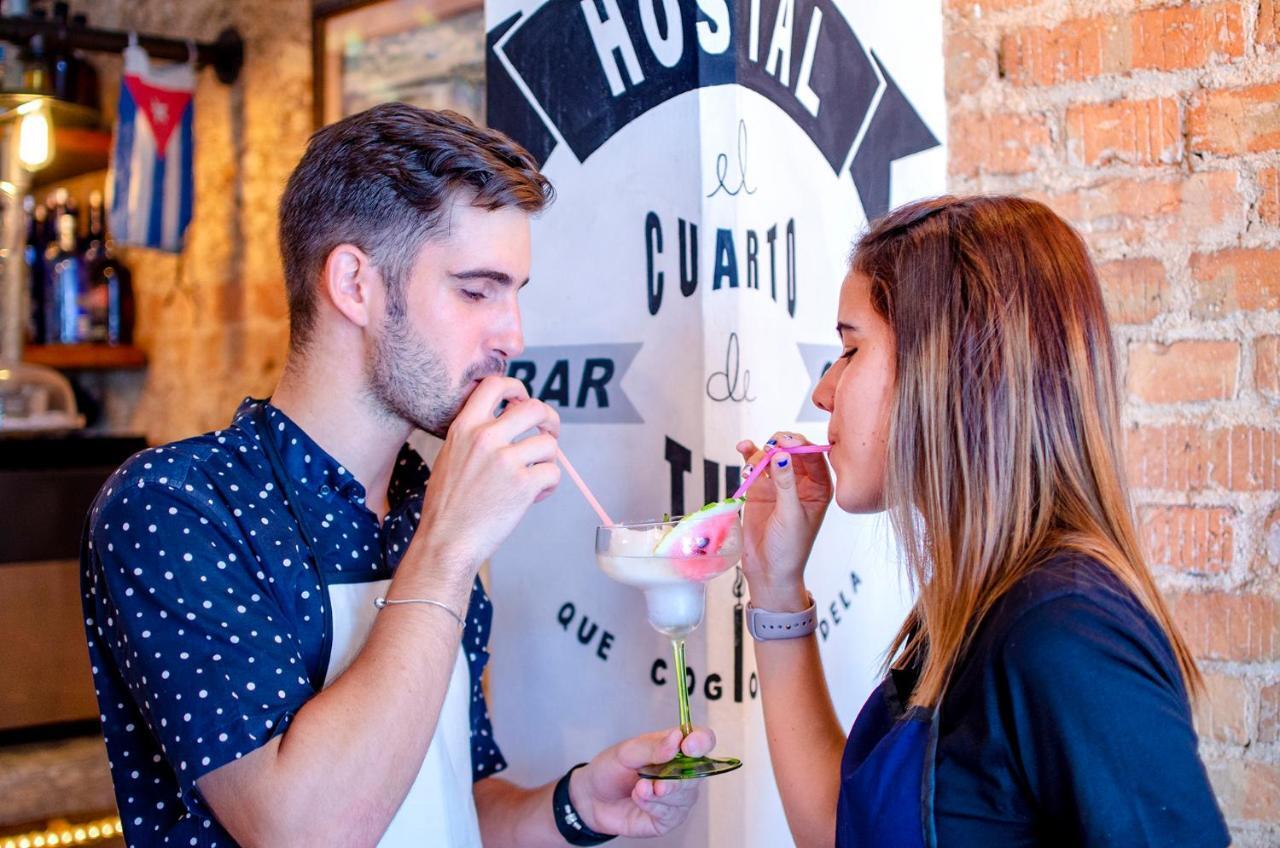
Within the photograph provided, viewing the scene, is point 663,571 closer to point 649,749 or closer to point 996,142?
point 649,749

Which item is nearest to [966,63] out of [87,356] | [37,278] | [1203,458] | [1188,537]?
[1203,458]

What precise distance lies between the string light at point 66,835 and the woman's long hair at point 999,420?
78.1 inches

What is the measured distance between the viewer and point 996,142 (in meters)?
2.25

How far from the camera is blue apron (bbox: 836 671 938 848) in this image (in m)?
1.19

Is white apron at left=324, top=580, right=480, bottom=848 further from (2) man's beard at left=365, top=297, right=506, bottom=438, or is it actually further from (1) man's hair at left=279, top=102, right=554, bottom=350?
(1) man's hair at left=279, top=102, right=554, bottom=350

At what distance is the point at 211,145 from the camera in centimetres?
386

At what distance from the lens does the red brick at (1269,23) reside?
1.95 m

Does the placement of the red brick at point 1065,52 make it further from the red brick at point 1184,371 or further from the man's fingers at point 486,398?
the man's fingers at point 486,398

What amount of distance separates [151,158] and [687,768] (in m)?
2.80

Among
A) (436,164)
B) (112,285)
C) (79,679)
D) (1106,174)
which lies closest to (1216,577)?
(1106,174)

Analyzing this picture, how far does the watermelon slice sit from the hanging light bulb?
9.03ft

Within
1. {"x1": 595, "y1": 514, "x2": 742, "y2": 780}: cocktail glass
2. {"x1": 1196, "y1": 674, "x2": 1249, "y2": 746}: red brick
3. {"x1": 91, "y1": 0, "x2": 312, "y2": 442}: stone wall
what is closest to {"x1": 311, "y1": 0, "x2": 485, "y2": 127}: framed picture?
{"x1": 91, "y1": 0, "x2": 312, "y2": 442}: stone wall

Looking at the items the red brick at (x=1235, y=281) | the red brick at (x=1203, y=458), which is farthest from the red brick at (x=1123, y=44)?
the red brick at (x=1203, y=458)

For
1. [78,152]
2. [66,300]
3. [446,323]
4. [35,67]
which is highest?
[35,67]
